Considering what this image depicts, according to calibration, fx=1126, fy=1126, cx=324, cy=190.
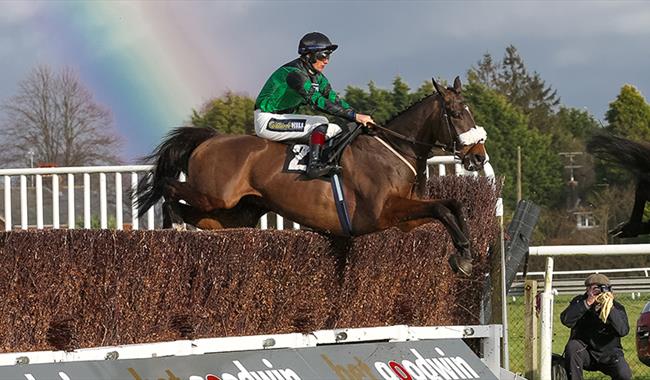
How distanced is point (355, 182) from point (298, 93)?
0.83 m

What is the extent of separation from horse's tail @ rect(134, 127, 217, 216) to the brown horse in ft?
0.24

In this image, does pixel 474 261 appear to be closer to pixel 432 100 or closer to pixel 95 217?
pixel 432 100

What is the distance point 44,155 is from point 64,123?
1014 mm

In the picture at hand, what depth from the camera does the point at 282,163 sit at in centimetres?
879

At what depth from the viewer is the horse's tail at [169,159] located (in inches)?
370

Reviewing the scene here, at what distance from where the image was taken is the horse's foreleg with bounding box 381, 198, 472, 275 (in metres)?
8.05

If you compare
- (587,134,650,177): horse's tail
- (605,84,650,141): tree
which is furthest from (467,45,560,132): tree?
(587,134,650,177): horse's tail

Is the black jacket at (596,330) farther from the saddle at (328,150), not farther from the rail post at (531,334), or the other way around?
the saddle at (328,150)

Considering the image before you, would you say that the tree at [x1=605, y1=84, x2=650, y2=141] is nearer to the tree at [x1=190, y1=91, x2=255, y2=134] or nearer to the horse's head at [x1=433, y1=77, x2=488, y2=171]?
the tree at [x1=190, y1=91, x2=255, y2=134]

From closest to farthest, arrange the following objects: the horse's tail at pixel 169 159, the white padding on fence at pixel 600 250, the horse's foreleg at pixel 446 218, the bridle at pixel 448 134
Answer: the horse's foreleg at pixel 446 218
the bridle at pixel 448 134
the white padding on fence at pixel 600 250
the horse's tail at pixel 169 159

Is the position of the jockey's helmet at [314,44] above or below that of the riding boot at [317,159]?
above

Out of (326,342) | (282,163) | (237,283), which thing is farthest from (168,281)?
(282,163)

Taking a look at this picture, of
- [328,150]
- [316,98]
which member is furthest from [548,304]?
[316,98]

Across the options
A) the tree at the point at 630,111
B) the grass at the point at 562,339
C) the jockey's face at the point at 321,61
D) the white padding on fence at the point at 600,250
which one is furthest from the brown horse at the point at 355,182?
the tree at the point at 630,111
